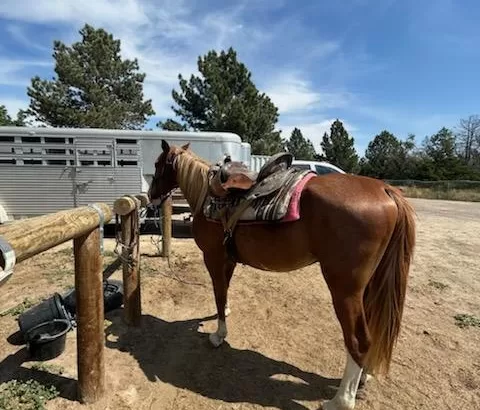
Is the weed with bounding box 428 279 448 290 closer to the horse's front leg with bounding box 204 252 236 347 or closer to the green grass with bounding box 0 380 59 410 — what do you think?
the horse's front leg with bounding box 204 252 236 347

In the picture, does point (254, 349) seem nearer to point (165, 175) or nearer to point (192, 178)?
point (192, 178)

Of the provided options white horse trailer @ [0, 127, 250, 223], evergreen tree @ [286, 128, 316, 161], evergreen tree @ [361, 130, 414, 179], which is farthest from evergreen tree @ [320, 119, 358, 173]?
white horse trailer @ [0, 127, 250, 223]

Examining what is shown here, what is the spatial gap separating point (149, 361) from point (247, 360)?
79 cm

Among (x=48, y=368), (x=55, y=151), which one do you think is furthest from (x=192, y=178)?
(x=55, y=151)

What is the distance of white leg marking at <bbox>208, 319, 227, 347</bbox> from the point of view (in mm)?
3103

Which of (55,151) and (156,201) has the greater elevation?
(55,151)

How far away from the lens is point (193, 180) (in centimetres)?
338

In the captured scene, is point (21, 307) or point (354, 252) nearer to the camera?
point (354, 252)

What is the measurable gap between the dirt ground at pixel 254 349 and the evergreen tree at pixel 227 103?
17.8 m

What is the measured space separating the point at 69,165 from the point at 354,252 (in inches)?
298

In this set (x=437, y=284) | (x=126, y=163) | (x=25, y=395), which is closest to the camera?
(x=25, y=395)

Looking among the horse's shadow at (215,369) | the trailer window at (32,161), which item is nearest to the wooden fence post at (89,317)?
the horse's shadow at (215,369)

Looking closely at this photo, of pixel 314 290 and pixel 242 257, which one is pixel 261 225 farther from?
→ pixel 314 290

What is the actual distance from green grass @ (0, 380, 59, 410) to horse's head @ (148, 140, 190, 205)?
1.89m
